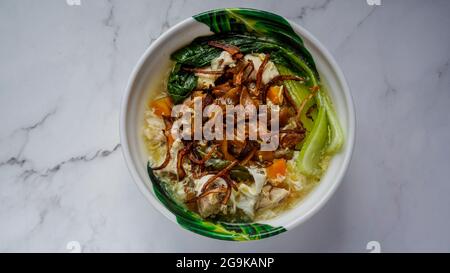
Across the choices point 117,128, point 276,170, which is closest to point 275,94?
point 276,170

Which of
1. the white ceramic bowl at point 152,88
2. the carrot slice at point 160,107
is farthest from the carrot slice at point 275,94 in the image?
the carrot slice at point 160,107

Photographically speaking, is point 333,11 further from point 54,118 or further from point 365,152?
point 54,118

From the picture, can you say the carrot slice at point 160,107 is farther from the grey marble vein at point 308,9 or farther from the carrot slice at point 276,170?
the grey marble vein at point 308,9

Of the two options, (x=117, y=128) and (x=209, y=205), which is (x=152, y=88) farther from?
(x=209, y=205)

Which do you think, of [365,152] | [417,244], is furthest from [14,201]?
[417,244]

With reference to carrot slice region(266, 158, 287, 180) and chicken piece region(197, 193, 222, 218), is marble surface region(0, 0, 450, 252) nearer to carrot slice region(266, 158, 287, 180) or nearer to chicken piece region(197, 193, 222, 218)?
chicken piece region(197, 193, 222, 218)

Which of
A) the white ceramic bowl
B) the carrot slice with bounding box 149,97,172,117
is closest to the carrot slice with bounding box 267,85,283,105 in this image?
the white ceramic bowl
